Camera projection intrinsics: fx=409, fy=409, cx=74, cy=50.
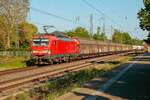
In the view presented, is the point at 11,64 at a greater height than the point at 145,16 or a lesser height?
lesser

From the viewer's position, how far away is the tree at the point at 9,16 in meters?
78.4

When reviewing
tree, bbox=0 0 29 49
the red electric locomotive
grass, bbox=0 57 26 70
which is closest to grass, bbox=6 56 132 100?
grass, bbox=0 57 26 70

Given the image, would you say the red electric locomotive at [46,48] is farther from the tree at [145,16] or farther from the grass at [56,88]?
the grass at [56,88]

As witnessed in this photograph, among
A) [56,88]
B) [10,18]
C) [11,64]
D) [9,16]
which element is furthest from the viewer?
[10,18]

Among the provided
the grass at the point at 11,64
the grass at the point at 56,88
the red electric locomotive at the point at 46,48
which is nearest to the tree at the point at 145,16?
the red electric locomotive at the point at 46,48

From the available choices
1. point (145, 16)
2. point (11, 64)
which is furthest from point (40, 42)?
point (145, 16)

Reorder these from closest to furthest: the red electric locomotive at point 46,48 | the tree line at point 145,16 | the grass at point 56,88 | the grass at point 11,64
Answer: the grass at point 56,88, the grass at point 11,64, the red electric locomotive at point 46,48, the tree line at point 145,16

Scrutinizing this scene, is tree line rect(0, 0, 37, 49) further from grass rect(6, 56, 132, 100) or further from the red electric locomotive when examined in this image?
grass rect(6, 56, 132, 100)

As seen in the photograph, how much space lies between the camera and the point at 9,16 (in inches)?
3108

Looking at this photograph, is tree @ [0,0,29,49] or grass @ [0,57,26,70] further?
tree @ [0,0,29,49]

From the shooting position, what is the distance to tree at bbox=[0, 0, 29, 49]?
78.4 m

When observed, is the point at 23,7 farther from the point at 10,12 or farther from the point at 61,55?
the point at 61,55

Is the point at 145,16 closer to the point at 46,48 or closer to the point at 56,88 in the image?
the point at 46,48

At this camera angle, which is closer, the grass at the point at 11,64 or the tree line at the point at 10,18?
the grass at the point at 11,64
